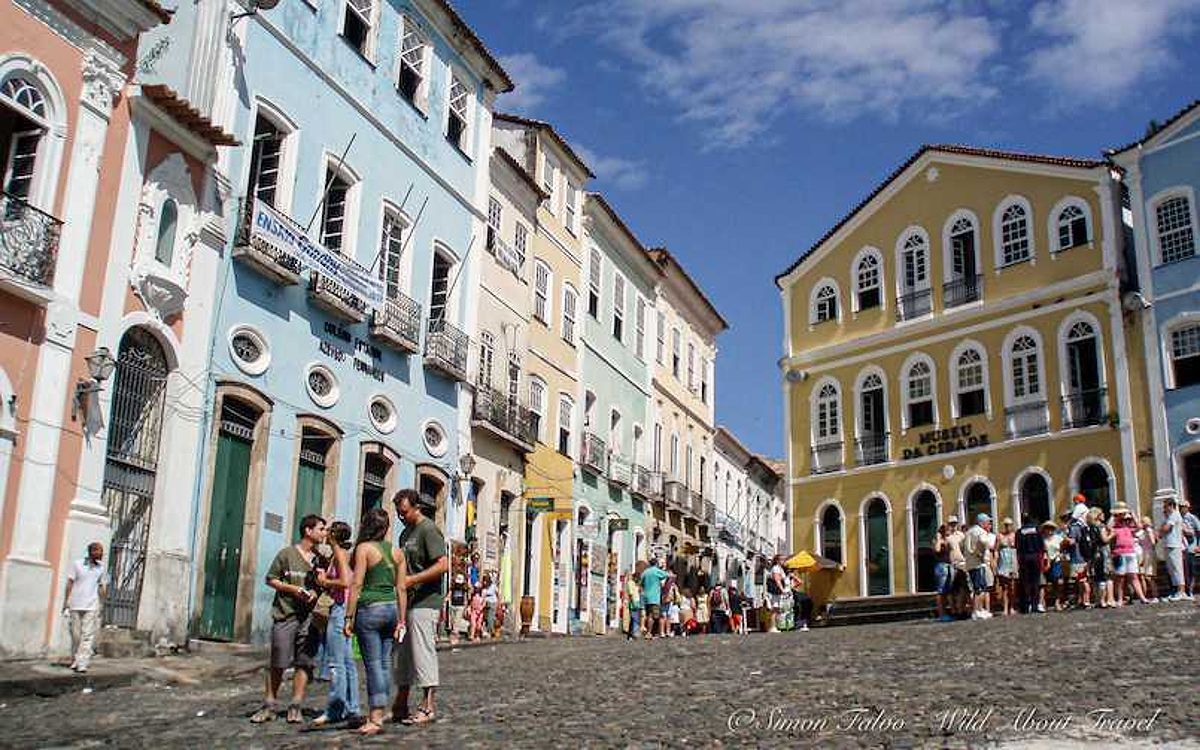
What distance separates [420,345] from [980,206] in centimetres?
1551

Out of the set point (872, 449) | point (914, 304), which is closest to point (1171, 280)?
point (914, 304)

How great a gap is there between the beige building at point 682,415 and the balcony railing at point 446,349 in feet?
45.3

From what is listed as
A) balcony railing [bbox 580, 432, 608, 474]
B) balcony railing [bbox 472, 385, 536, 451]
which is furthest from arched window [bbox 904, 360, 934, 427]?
balcony railing [bbox 472, 385, 536, 451]

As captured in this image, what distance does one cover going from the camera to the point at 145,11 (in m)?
17.0

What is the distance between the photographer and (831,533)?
34188mm

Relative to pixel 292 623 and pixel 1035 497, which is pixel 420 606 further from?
pixel 1035 497

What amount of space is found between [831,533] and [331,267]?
17412 mm

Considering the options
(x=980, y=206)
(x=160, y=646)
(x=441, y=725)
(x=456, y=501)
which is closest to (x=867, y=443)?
(x=980, y=206)

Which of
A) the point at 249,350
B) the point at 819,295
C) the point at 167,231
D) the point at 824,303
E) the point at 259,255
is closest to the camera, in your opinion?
the point at 167,231

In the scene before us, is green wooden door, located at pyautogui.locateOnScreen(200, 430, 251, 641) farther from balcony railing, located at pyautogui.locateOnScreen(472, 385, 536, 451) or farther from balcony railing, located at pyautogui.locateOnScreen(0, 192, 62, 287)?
balcony railing, located at pyautogui.locateOnScreen(472, 385, 536, 451)

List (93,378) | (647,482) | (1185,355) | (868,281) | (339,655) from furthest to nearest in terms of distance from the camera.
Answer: (647,482)
(868,281)
(1185,355)
(93,378)
(339,655)

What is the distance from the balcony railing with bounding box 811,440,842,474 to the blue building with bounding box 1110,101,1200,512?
8.78 meters

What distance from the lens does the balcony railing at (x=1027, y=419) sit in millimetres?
29719

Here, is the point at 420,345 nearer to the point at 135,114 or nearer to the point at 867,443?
the point at 135,114
